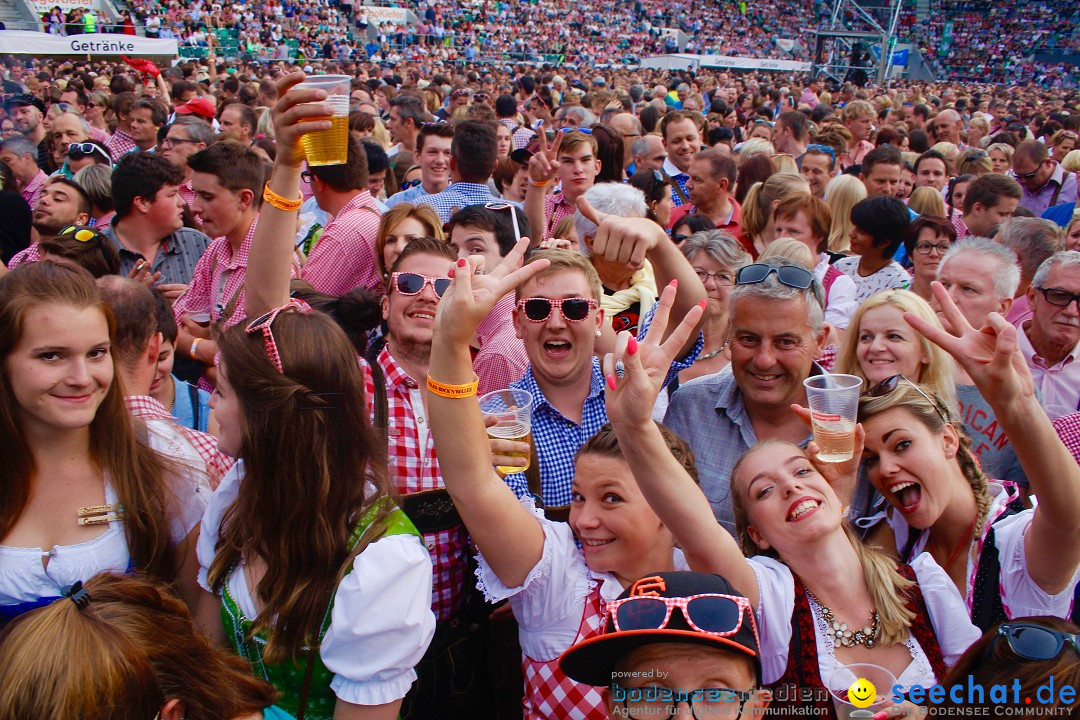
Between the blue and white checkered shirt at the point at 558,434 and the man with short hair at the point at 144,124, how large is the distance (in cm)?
645

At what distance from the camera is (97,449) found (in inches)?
92.7

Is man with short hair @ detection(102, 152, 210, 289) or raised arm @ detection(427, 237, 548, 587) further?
man with short hair @ detection(102, 152, 210, 289)

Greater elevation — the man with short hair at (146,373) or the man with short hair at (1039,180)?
the man with short hair at (146,373)

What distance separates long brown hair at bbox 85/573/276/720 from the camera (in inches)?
63.8

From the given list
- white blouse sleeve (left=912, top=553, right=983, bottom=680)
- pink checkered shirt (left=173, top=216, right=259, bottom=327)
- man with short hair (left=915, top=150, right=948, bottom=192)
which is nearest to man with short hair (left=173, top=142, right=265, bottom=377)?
pink checkered shirt (left=173, top=216, right=259, bottom=327)

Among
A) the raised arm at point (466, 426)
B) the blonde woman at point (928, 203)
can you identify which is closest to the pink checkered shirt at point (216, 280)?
the raised arm at point (466, 426)

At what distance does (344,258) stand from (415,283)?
1.45 metres

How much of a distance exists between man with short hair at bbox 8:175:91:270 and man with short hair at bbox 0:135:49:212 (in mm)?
1795

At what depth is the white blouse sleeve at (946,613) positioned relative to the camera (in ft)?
6.86

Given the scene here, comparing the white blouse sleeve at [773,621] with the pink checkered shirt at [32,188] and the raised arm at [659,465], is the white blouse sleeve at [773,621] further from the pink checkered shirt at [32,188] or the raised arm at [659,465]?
the pink checkered shirt at [32,188]

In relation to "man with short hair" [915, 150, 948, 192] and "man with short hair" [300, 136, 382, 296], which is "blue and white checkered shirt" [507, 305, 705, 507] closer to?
"man with short hair" [300, 136, 382, 296]

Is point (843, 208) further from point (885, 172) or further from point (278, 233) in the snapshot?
point (278, 233)

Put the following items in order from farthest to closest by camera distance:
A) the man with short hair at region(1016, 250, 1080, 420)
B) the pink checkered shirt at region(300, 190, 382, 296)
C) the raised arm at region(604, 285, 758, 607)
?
the pink checkered shirt at region(300, 190, 382, 296), the man with short hair at region(1016, 250, 1080, 420), the raised arm at region(604, 285, 758, 607)

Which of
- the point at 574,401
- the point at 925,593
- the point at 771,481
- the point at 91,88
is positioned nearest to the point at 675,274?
the point at 574,401
